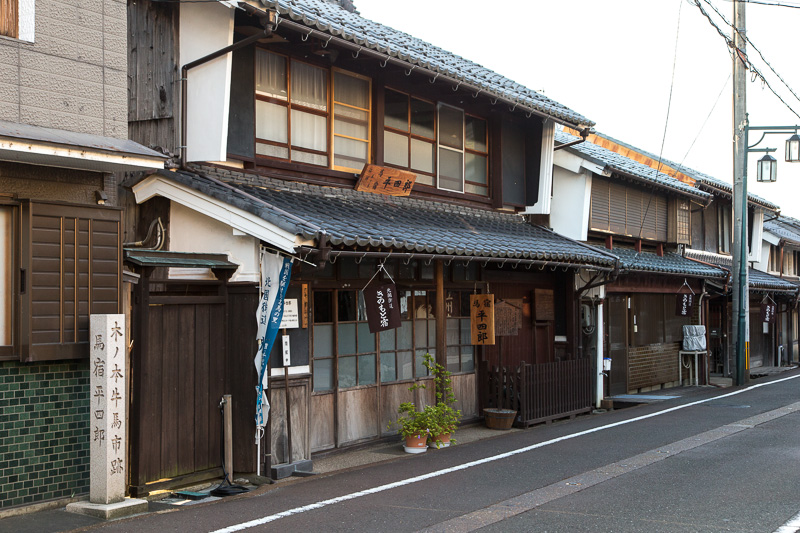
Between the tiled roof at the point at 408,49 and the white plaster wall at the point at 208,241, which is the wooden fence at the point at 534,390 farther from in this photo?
the white plaster wall at the point at 208,241

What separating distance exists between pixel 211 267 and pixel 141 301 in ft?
3.69

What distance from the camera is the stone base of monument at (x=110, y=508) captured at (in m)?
8.31

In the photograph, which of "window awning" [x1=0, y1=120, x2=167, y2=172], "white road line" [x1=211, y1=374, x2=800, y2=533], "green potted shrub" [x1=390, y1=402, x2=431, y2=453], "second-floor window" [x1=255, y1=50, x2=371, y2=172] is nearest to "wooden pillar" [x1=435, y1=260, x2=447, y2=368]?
"green potted shrub" [x1=390, y1=402, x2=431, y2=453]

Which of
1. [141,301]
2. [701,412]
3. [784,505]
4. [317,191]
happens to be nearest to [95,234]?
[141,301]

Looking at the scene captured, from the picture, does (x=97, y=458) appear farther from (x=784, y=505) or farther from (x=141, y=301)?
(x=784, y=505)

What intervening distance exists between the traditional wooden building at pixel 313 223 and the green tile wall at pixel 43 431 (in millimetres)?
667

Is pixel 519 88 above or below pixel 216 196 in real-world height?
above

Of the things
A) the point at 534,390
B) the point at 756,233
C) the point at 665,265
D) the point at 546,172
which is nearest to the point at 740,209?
the point at 665,265

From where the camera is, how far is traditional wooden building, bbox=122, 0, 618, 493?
10.2 m

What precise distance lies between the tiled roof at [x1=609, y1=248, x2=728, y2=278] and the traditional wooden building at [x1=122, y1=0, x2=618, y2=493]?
3.22m

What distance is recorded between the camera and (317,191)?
12773 millimetres

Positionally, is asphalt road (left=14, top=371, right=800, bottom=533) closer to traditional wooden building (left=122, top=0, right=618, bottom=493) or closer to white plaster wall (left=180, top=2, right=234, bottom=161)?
traditional wooden building (left=122, top=0, right=618, bottom=493)

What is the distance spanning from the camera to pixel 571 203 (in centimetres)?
1891

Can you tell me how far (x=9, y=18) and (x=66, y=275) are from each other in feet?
9.62
